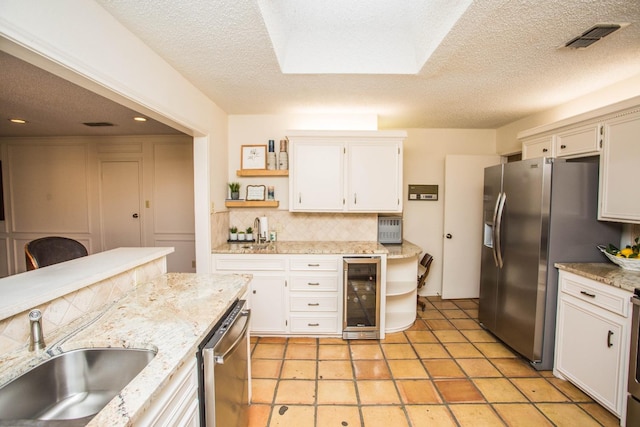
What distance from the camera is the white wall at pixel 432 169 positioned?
12.8ft

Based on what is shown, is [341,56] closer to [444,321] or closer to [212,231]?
[212,231]

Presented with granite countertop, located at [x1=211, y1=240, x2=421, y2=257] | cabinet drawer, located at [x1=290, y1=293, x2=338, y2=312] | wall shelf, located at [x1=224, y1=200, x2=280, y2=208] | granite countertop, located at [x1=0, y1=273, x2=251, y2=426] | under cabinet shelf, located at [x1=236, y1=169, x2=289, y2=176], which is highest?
under cabinet shelf, located at [x1=236, y1=169, x2=289, y2=176]

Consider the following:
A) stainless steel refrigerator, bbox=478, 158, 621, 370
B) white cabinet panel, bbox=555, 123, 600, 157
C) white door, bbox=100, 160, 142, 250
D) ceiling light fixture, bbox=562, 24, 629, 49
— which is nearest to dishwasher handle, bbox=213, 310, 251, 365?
stainless steel refrigerator, bbox=478, 158, 621, 370

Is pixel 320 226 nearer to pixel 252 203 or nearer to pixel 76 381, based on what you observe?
pixel 252 203

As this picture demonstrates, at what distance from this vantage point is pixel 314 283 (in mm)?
2752

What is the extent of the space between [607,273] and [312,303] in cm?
233

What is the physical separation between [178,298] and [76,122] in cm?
339

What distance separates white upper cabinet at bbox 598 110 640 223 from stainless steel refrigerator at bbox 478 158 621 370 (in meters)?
0.09

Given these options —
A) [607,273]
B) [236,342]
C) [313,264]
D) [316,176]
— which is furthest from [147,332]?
[607,273]

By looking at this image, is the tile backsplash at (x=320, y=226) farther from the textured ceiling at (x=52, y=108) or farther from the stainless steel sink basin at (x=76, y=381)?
Answer: the stainless steel sink basin at (x=76, y=381)

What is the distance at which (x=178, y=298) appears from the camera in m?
1.47

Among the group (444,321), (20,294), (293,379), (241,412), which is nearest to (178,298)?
(20,294)

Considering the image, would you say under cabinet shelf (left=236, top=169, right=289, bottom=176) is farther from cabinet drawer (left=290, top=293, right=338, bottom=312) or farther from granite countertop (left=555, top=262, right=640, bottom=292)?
granite countertop (left=555, top=262, right=640, bottom=292)

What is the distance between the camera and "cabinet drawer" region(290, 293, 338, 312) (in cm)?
277
